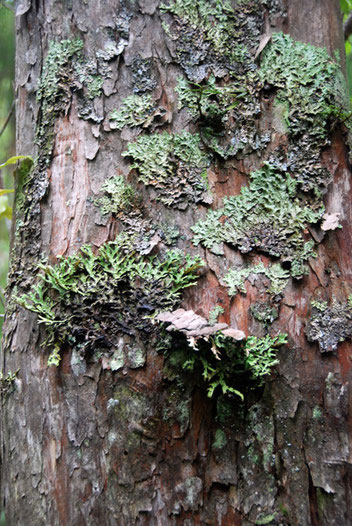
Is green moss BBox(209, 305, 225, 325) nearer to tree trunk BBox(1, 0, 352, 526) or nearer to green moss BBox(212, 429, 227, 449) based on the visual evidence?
tree trunk BBox(1, 0, 352, 526)

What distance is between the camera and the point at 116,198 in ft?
3.21

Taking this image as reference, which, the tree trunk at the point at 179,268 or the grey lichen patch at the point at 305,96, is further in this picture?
the grey lichen patch at the point at 305,96

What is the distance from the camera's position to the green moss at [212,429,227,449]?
0.87 m

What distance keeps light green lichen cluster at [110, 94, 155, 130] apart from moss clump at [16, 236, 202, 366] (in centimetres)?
28

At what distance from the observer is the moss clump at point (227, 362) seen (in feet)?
2.85

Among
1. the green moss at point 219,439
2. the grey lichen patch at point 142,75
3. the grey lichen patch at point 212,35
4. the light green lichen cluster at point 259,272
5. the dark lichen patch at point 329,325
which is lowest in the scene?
the green moss at point 219,439

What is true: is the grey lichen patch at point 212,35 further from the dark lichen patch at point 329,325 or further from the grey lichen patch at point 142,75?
the dark lichen patch at point 329,325

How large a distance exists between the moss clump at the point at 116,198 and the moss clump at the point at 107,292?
0.07 m

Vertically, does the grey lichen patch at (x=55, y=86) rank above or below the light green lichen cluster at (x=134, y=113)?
above

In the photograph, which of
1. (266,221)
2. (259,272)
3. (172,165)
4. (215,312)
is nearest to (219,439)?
(215,312)

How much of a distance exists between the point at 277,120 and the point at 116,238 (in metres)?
0.48

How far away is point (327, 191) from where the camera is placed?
1009 mm

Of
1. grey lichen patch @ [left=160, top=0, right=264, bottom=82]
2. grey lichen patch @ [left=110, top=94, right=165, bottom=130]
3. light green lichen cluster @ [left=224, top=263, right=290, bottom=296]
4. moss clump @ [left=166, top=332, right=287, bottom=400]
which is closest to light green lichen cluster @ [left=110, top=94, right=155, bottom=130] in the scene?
grey lichen patch @ [left=110, top=94, right=165, bottom=130]

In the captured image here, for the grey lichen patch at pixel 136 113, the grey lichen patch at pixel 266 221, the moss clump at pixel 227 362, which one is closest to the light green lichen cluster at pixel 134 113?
the grey lichen patch at pixel 136 113
